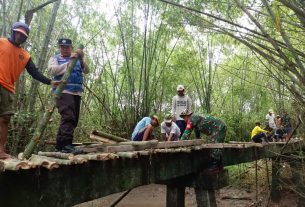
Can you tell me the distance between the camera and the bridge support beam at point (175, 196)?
6.95 meters

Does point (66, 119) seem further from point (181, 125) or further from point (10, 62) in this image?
point (181, 125)

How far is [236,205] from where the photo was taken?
432 inches

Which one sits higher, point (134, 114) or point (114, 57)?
point (114, 57)

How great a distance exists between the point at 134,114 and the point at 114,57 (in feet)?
10.2

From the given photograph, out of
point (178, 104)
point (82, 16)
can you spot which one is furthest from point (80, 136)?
point (82, 16)

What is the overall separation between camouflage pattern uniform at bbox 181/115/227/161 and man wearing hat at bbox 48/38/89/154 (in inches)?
106

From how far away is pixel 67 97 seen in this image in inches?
157

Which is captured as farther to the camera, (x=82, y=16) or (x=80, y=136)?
(x=82, y=16)

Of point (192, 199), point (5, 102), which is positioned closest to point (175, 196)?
point (5, 102)

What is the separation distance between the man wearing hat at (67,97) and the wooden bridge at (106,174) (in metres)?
0.32

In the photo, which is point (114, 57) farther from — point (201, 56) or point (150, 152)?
point (150, 152)

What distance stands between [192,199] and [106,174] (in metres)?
8.48

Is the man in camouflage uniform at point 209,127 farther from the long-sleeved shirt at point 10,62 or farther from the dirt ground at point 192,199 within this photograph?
the dirt ground at point 192,199

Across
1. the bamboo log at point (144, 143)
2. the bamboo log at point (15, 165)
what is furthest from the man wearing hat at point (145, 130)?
the bamboo log at point (15, 165)
